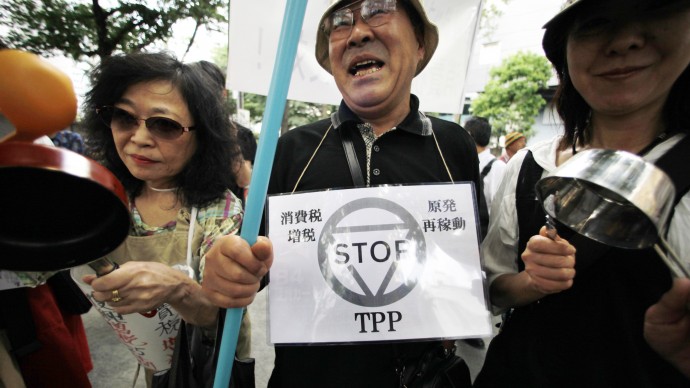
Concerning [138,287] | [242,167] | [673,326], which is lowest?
[242,167]

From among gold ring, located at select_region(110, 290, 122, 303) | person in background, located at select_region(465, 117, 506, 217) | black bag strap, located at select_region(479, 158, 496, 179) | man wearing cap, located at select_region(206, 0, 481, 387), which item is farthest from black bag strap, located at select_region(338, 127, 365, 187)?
black bag strap, located at select_region(479, 158, 496, 179)

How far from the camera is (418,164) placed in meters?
1.39

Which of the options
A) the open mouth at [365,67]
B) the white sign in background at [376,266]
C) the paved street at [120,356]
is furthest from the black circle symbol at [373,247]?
the paved street at [120,356]

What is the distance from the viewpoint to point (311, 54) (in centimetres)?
270

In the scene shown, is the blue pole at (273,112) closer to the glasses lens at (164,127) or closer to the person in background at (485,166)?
the glasses lens at (164,127)

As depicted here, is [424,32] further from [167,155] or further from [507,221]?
[167,155]

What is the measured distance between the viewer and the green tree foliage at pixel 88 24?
1.04 m

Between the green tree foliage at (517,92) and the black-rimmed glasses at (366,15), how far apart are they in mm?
20445

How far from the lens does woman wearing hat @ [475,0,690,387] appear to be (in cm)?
99

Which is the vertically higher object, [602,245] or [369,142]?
[369,142]

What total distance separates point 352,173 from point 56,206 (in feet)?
2.98

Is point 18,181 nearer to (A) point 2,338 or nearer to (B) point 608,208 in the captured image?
(B) point 608,208

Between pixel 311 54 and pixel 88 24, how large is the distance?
1562mm

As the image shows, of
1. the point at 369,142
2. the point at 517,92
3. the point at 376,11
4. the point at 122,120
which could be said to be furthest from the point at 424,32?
the point at 517,92
